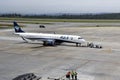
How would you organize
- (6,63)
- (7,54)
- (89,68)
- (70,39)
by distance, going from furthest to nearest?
(70,39), (7,54), (6,63), (89,68)

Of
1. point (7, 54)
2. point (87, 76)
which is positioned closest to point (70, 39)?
point (7, 54)

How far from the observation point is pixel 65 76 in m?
33.6

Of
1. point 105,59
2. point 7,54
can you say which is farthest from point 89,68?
point 7,54

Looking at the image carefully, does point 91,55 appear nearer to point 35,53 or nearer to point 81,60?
point 81,60

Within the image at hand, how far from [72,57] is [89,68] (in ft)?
30.7

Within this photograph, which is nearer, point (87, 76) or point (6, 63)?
point (87, 76)

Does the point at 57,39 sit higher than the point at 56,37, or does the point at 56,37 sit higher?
the point at 56,37

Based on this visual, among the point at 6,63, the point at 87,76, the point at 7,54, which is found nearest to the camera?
the point at 87,76

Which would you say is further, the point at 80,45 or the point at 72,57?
the point at 80,45

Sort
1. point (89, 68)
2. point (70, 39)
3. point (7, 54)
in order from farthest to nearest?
point (70, 39) < point (7, 54) < point (89, 68)

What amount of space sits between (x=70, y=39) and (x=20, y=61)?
21.0 meters

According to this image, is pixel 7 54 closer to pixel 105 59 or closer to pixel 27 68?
pixel 27 68

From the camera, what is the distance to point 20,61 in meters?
44.1

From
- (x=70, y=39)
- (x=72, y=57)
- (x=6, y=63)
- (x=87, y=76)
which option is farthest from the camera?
(x=70, y=39)
